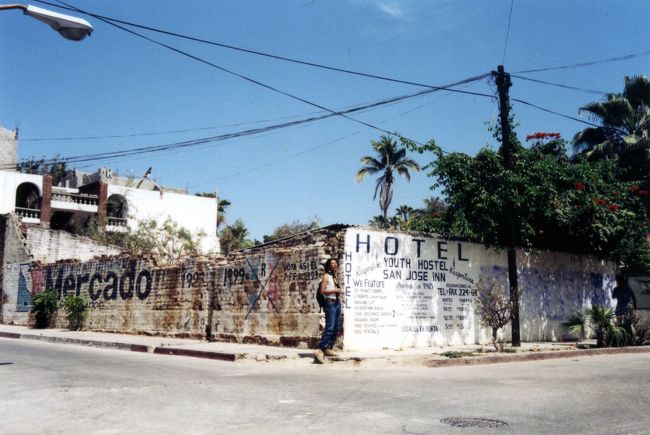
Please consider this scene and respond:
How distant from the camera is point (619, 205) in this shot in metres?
17.5

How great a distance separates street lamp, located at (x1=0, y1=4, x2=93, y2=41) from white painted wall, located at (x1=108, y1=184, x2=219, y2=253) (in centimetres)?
3266

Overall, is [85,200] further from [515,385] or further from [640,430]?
[640,430]

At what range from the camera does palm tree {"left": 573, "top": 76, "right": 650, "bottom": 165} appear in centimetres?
2778

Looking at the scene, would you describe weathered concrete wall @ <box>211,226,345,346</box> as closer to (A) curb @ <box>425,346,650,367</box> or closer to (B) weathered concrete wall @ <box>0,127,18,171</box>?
(A) curb @ <box>425,346,650,367</box>

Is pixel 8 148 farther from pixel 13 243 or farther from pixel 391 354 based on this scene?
pixel 391 354

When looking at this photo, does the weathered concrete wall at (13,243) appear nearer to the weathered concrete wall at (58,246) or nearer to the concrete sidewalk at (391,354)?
the weathered concrete wall at (58,246)

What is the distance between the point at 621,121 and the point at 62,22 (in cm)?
2665

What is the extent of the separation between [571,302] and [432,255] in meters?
6.45

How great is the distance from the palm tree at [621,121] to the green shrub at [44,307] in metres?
24.3

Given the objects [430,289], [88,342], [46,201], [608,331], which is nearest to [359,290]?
[430,289]

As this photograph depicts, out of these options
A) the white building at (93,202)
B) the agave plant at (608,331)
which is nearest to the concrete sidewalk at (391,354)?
the agave plant at (608,331)

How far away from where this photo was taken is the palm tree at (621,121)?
27.8 meters

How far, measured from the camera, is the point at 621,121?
28453mm

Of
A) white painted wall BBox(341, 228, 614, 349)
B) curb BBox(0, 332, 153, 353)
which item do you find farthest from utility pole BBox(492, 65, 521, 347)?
curb BBox(0, 332, 153, 353)
